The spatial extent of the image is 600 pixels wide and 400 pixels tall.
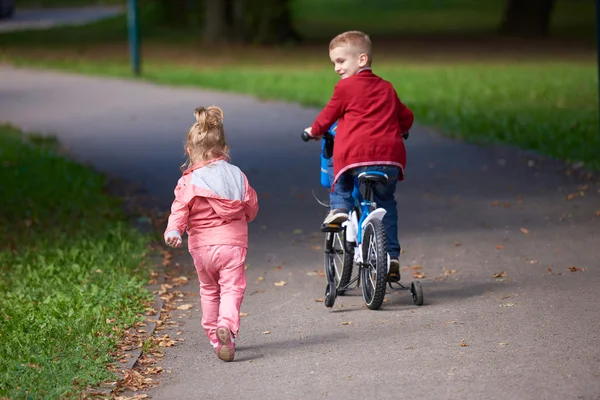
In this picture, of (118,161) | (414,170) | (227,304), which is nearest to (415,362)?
(227,304)

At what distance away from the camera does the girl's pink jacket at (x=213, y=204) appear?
6.29 metres

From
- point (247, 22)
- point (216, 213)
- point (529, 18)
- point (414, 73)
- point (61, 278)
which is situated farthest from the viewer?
point (529, 18)

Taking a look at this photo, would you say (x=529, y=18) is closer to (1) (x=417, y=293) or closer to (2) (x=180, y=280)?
(2) (x=180, y=280)

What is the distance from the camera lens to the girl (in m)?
6.28

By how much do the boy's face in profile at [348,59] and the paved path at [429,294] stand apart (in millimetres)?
1515

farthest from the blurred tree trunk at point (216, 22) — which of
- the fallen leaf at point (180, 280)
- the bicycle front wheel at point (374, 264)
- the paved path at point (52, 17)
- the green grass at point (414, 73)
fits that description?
the bicycle front wheel at point (374, 264)

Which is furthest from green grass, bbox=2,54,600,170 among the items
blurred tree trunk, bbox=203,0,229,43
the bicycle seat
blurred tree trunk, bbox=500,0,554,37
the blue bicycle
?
blurred tree trunk, bbox=500,0,554,37

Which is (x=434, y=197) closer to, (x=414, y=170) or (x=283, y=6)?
(x=414, y=170)

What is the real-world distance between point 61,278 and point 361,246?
248cm

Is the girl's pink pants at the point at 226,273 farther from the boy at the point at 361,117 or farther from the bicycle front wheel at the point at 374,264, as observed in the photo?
the boy at the point at 361,117

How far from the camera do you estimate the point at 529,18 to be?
42125 mm

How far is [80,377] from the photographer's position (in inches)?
231

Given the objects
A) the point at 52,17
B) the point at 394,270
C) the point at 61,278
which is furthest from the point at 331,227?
the point at 52,17

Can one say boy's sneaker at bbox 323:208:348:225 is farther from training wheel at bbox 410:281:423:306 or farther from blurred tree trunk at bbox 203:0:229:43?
blurred tree trunk at bbox 203:0:229:43
